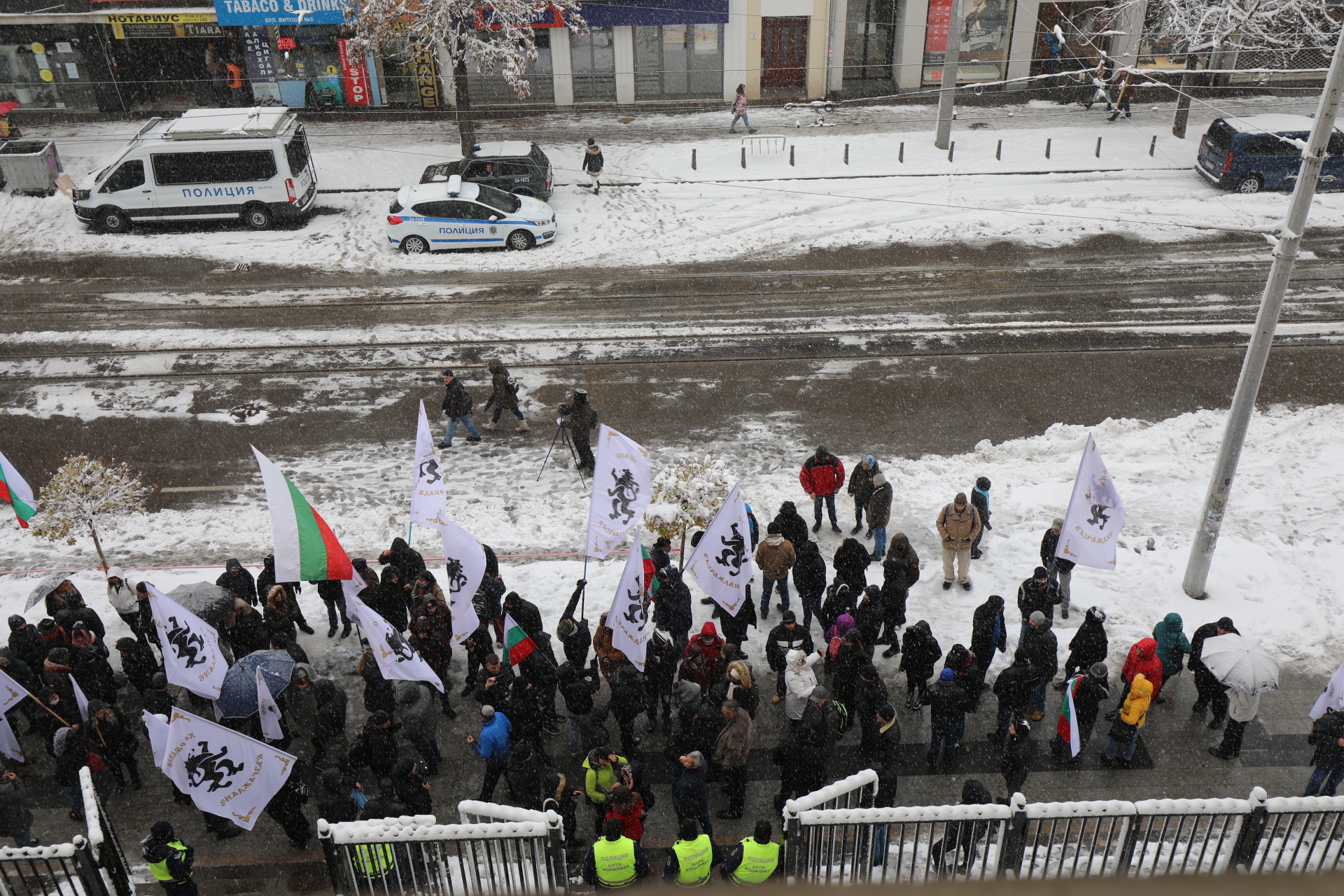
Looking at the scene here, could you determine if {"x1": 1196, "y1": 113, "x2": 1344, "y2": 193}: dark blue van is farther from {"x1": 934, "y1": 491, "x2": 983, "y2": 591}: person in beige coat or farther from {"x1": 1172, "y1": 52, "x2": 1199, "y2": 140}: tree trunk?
{"x1": 934, "y1": 491, "x2": 983, "y2": 591}: person in beige coat

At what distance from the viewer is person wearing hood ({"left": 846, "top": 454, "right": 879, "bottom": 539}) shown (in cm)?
1284

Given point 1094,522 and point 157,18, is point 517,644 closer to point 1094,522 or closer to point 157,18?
point 1094,522

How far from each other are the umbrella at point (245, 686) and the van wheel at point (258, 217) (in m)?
17.0

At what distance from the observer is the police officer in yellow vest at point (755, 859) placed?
23.6 feet

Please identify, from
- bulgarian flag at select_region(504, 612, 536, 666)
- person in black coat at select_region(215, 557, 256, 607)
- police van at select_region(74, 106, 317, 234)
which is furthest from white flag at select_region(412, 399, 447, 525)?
police van at select_region(74, 106, 317, 234)

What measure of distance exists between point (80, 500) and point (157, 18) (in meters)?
25.1

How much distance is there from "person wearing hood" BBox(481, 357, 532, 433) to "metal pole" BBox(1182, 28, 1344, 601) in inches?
383

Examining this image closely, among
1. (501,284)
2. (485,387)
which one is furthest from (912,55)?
(485,387)

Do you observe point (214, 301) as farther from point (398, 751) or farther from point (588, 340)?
point (398, 751)

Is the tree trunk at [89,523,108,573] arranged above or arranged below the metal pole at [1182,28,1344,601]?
below

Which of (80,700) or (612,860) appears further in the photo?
(80,700)

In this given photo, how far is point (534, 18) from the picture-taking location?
31000mm

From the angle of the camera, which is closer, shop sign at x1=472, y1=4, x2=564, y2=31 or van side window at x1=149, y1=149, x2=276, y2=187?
van side window at x1=149, y1=149, x2=276, y2=187

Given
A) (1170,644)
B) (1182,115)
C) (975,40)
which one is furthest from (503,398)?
(975,40)
